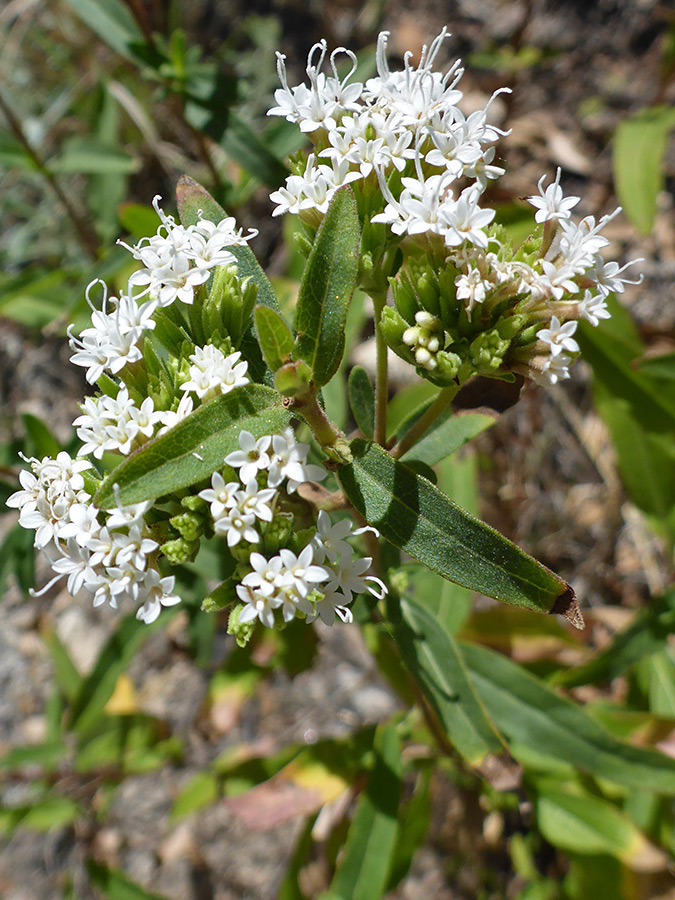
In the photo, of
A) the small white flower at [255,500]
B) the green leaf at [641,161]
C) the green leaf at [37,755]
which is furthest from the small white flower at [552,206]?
the green leaf at [37,755]

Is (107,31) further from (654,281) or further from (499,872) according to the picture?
(499,872)

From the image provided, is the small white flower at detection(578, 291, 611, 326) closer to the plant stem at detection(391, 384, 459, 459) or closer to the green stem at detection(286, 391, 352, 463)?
the plant stem at detection(391, 384, 459, 459)

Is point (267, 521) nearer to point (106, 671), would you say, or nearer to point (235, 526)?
point (235, 526)

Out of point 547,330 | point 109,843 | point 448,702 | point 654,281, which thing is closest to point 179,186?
point 547,330

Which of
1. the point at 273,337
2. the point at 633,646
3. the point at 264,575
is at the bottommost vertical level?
the point at 633,646

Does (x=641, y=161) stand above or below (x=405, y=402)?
above

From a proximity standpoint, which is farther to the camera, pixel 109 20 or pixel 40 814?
pixel 40 814

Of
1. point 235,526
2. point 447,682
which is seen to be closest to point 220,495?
point 235,526
